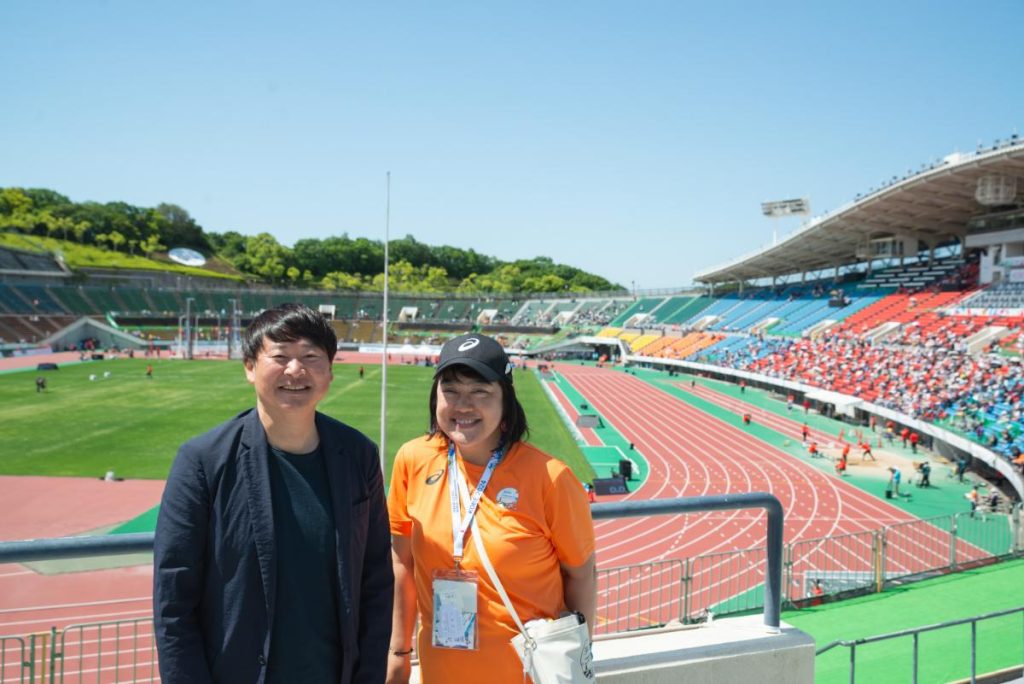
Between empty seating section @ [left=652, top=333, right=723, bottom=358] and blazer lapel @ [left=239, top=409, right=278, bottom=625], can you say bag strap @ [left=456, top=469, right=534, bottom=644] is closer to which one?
blazer lapel @ [left=239, top=409, right=278, bottom=625]

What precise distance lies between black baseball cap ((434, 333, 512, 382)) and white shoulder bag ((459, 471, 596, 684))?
60 centimetres

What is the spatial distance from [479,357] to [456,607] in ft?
2.48

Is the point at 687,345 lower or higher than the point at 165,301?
lower

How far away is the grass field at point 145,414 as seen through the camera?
1980 cm

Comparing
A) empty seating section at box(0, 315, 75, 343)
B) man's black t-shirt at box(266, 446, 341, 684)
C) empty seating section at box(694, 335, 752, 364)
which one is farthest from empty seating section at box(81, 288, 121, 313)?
man's black t-shirt at box(266, 446, 341, 684)

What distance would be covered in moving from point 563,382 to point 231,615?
137 feet

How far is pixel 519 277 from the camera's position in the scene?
4257 inches

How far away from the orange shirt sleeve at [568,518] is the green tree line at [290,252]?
93.5 meters

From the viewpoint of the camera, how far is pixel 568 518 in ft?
6.53

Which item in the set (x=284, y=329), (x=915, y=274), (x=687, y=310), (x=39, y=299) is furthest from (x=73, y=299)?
(x=284, y=329)

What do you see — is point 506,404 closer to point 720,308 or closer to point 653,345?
point 653,345

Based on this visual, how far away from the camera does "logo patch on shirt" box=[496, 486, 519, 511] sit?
6.56 ft

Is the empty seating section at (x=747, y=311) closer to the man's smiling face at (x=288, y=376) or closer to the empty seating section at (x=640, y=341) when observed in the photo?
the empty seating section at (x=640, y=341)

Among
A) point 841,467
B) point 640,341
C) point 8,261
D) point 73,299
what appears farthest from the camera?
point 8,261
